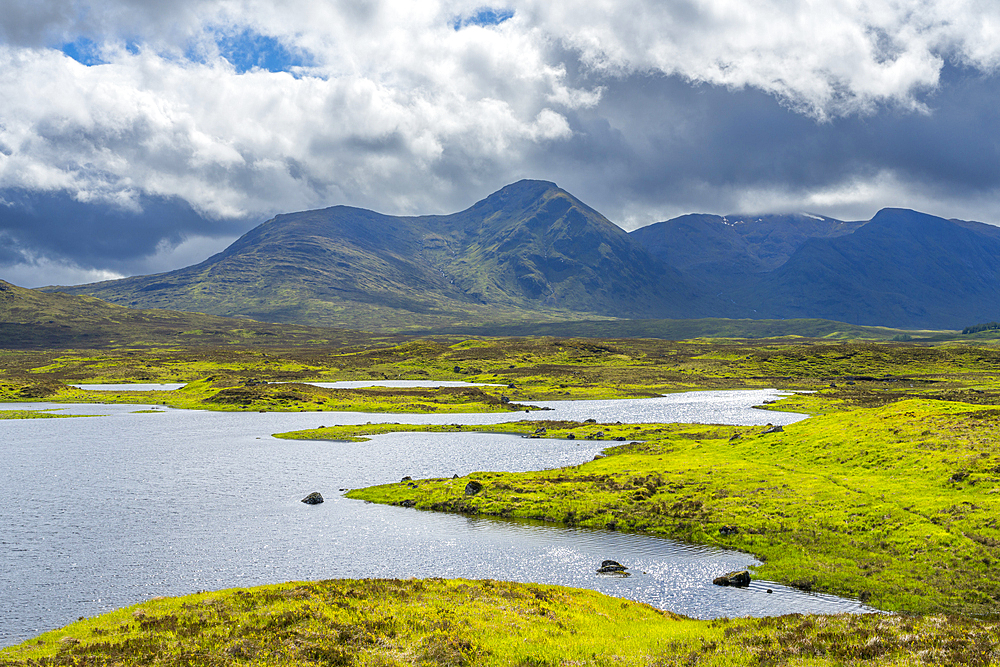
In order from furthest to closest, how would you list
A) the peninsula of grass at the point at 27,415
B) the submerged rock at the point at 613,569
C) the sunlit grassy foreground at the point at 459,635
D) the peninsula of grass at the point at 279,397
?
the peninsula of grass at the point at 279,397 < the peninsula of grass at the point at 27,415 < the submerged rock at the point at 613,569 < the sunlit grassy foreground at the point at 459,635

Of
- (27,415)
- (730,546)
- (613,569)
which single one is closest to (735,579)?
(730,546)

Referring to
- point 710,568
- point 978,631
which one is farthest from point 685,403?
point 978,631

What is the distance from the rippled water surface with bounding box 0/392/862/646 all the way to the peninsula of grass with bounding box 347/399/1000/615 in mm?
2686

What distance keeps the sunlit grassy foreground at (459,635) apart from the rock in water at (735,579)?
7227mm

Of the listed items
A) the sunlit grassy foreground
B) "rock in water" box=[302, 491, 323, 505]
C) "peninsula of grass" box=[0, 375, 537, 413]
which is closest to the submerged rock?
the sunlit grassy foreground

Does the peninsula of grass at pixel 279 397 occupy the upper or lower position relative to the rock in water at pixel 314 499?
upper

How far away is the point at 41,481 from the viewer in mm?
73375

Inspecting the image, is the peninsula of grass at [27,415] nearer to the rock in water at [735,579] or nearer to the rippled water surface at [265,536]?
the rippled water surface at [265,536]

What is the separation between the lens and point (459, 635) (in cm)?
2789

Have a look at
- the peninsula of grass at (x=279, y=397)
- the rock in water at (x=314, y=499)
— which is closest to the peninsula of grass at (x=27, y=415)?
the peninsula of grass at (x=279, y=397)

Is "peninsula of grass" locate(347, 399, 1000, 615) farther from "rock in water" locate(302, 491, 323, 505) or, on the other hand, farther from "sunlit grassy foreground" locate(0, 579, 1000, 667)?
"sunlit grassy foreground" locate(0, 579, 1000, 667)

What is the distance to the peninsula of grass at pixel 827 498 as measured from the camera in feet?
123

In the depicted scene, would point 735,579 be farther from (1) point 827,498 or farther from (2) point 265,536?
(2) point 265,536

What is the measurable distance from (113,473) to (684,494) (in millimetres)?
69069
